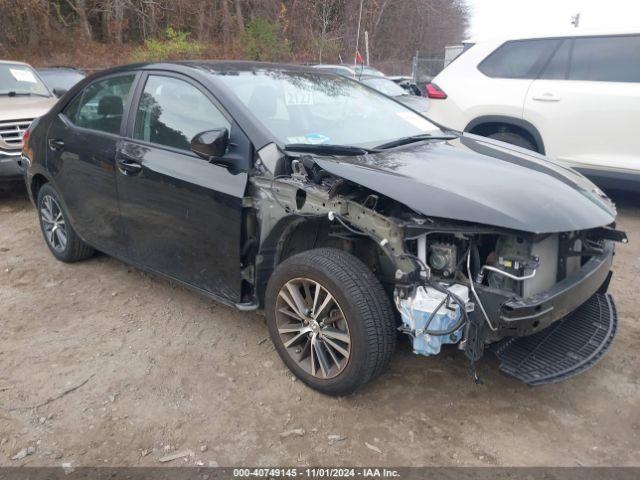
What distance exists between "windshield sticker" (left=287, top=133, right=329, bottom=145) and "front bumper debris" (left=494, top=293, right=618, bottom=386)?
58.5 inches

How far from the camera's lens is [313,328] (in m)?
2.77

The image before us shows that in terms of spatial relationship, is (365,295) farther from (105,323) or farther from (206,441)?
(105,323)

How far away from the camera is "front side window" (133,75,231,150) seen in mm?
3188

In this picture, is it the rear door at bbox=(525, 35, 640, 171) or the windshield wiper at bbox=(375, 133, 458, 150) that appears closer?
the windshield wiper at bbox=(375, 133, 458, 150)

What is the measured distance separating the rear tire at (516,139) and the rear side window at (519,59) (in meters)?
0.63

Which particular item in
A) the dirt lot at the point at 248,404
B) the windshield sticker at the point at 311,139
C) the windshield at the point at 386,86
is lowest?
the dirt lot at the point at 248,404

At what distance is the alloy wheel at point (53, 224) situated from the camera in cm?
457

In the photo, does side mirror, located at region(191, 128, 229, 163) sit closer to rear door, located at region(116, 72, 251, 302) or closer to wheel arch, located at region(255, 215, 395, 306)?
rear door, located at region(116, 72, 251, 302)

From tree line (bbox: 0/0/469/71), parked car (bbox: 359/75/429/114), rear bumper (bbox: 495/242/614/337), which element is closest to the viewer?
rear bumper (bbox: 495/242/614/337)

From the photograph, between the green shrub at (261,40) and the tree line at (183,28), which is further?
the green shrub at (261,40)

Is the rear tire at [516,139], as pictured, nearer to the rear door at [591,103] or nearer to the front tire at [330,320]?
the rear door at [591,103]

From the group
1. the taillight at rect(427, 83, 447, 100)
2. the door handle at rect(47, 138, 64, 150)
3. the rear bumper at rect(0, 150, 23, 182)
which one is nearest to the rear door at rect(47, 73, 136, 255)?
the door handle at rect(47, 138, 64, 150)

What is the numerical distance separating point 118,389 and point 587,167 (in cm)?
480

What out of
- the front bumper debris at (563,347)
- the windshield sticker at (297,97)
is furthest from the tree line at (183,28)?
the front bumper debris at (563,347)
